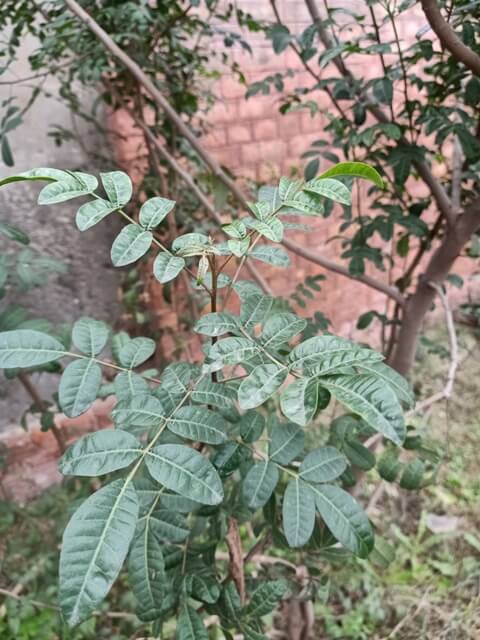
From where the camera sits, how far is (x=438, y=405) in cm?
234

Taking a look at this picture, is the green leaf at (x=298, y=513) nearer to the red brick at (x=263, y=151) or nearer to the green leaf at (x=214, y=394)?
the green leaf at (x=214, y=394)

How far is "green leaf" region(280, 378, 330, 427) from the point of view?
1.34 ft

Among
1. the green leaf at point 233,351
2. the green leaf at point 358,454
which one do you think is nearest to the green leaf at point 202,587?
the green leaf at point 358,454

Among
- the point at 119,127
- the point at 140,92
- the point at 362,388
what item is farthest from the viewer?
the point at 119,127

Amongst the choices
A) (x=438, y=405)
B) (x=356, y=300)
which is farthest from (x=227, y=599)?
(x=356, y=300)

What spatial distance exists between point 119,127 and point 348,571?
5.38 feet

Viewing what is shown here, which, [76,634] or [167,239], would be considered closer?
[76,634]

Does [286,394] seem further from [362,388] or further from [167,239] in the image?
[167,239]

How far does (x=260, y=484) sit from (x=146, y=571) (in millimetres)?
156

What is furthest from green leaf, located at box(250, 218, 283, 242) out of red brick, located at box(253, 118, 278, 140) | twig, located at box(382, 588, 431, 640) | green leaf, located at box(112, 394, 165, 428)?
red brick, located at box(253, 118, 278, 140)

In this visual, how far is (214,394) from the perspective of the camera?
1.92 ft

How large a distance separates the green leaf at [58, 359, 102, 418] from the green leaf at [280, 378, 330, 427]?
0.24 meters

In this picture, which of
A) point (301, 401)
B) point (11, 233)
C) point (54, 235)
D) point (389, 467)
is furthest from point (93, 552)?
point (54, 235)

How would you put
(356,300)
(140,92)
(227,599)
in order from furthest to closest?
1. (356,300)
2. (140,92)
3. (227,599)
